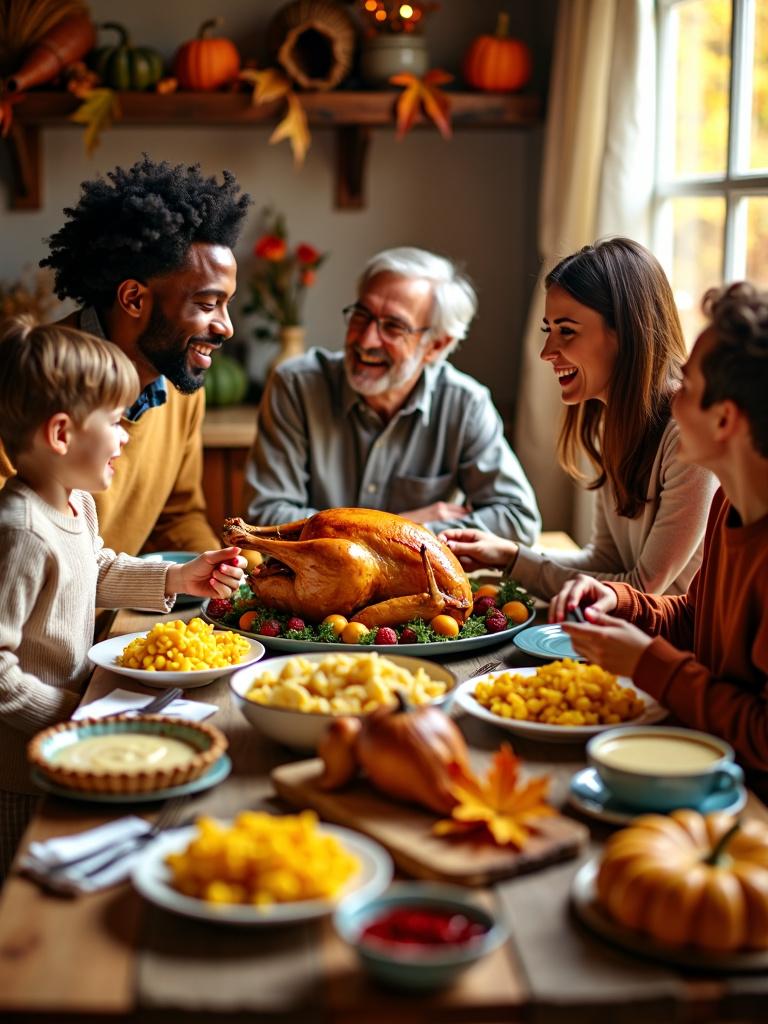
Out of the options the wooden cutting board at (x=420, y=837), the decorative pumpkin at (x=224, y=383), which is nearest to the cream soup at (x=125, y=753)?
the wooden cutting board at (x=420, y=837)

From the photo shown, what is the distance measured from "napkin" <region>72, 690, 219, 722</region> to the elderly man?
134cm

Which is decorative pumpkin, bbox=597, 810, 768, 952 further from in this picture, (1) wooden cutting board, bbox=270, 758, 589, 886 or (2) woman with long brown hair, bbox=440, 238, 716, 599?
(2) woman with long brown hair, bbox=440, 238, 716, 599

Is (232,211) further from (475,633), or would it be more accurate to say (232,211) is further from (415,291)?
(475,633)

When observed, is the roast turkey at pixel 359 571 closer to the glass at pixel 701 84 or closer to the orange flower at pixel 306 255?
the glass at pixel 701 84

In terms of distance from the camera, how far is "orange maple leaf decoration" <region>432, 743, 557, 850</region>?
122 centimetres

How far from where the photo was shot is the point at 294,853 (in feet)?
3.59

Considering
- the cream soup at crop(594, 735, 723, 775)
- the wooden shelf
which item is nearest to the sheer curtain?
the wooden shelf

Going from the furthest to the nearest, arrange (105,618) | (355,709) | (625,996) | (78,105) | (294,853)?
(78,105) → (105,618) → (355,709) → (294,853) → (625,996)

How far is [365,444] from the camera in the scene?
3.07 m

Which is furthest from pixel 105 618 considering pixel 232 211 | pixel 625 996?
pixel 625 996

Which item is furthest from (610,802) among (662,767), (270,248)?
(270,248)

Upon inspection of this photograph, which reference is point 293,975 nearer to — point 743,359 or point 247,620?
point 743,359

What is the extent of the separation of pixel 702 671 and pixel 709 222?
2.24m

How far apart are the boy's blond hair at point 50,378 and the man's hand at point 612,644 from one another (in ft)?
2.39
